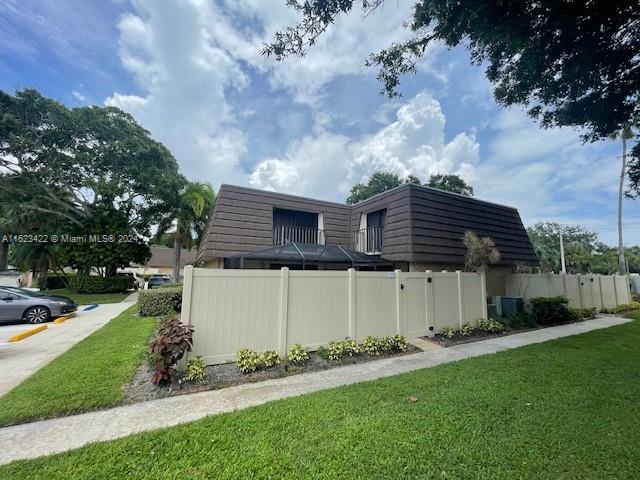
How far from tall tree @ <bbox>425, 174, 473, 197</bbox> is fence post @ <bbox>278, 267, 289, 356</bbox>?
25543 mm

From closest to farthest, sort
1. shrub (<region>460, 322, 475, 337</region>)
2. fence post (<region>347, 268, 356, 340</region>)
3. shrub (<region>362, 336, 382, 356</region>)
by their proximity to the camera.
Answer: shrub (<region>362, 336, 382, 356</region>)
fence post (<region>347, 268, 356, 340</region>)
shrub (<region>460, 322, 475, 337</region>)

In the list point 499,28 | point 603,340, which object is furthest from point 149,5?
point 603,340

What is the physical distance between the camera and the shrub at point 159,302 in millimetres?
Answer: 9617

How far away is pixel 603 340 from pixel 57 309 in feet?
56.7

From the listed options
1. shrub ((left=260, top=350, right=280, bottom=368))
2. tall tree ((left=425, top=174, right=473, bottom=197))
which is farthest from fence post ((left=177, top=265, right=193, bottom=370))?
tall tree ((left=425, top=174, right=473, bottom=197))

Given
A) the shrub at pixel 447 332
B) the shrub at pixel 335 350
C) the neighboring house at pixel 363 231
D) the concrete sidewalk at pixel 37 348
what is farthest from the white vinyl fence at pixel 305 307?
the concrete sidewalk at pixel 37 348

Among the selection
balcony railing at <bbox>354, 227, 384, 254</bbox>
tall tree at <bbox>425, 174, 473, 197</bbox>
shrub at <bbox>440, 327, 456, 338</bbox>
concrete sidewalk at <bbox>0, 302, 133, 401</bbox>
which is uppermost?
tall tree at <bbox>425, 174, 473, 197</bbox>

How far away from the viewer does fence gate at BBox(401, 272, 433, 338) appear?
697 cm

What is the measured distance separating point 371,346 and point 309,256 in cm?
388

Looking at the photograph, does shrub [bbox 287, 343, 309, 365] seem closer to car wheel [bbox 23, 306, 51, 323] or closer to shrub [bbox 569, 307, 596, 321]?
car wheel [bbox 23, 306, 51, 323]

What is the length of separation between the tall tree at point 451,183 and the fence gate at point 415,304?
2276cm

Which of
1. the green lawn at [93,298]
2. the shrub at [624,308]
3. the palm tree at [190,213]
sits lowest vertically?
the green lawn at [93,298]

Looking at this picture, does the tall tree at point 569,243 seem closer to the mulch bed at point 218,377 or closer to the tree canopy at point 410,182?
the tree canopy at point 410,182

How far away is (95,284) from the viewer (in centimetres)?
1806
